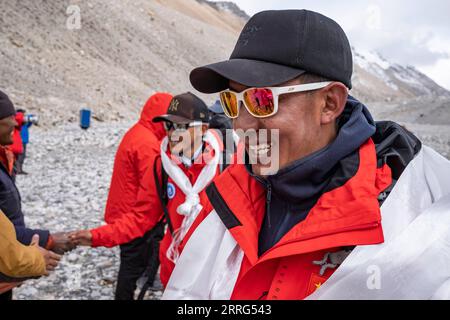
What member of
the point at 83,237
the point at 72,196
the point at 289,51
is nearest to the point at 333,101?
the point at 289,51

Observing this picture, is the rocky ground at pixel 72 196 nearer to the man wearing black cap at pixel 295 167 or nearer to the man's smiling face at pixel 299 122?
the man wearing black cap at pixel 295 167

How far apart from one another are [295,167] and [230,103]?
419mm

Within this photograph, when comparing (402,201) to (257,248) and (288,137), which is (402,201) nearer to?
(288,137)

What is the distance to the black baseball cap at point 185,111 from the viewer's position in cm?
386

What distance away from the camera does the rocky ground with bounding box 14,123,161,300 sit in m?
5.59

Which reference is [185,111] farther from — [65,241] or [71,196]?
[71,196]

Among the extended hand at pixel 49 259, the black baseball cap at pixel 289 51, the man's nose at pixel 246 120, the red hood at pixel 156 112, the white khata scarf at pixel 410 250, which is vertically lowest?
the extended hand at pixel 49 259

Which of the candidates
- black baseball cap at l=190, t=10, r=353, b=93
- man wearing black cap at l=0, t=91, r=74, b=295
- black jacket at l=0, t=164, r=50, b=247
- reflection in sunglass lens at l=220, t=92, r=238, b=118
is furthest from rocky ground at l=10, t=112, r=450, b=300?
black baseball cap at l=190, t=10, r=353, b=93

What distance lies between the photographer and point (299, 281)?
1643mm

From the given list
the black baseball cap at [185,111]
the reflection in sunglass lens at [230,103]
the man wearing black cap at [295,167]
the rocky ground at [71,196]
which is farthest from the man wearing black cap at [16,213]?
the reflection in sunglass lens at [230,103]

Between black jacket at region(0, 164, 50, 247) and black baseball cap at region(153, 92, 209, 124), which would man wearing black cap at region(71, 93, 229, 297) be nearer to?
black baseball cap at region(153, 92, 209, 124)

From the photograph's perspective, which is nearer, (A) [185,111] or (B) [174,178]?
(B) [174,178]

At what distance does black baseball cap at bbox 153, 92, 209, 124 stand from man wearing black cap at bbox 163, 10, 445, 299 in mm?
1902

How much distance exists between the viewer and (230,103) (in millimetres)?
1905
